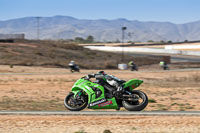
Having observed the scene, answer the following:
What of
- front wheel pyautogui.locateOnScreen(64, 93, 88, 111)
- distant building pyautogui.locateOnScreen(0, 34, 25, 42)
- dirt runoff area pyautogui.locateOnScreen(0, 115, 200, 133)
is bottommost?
dirt runoff area pyautogui.locateOnScreen(0, 115, 200, 133)

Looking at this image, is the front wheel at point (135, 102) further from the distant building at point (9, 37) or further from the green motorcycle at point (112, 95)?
the distant building at point (9, 37)

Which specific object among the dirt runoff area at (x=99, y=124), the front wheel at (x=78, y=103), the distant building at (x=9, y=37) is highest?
the distant building at (x=9, y=37)

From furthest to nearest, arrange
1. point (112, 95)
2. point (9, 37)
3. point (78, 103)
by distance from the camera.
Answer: point (9, 37) < point (78, 103) < point (112, 95)

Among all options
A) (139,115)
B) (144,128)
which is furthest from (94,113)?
(144,128)

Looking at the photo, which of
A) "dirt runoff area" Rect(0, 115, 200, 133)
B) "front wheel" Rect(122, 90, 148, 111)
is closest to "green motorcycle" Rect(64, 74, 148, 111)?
"front wheel" Rect(122, 90, 148, 111)

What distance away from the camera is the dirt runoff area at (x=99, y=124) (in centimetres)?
923

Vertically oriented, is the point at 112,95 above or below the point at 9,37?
below

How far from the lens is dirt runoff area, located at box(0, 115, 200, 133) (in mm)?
9227

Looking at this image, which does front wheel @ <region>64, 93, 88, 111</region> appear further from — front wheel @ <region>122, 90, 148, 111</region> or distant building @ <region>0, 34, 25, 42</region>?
distant building @ <region>0, 34, 25, 42</region>

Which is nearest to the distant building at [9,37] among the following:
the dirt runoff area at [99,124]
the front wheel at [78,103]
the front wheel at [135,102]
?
the front wheel at [78,103]

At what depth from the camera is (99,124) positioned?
9945 millimetres

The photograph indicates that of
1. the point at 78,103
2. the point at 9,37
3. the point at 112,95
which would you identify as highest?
the point at 9,37

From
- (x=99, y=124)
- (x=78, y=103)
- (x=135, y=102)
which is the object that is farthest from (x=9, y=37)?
(x=99, y=124)

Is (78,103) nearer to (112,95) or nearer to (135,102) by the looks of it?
(112,95)
